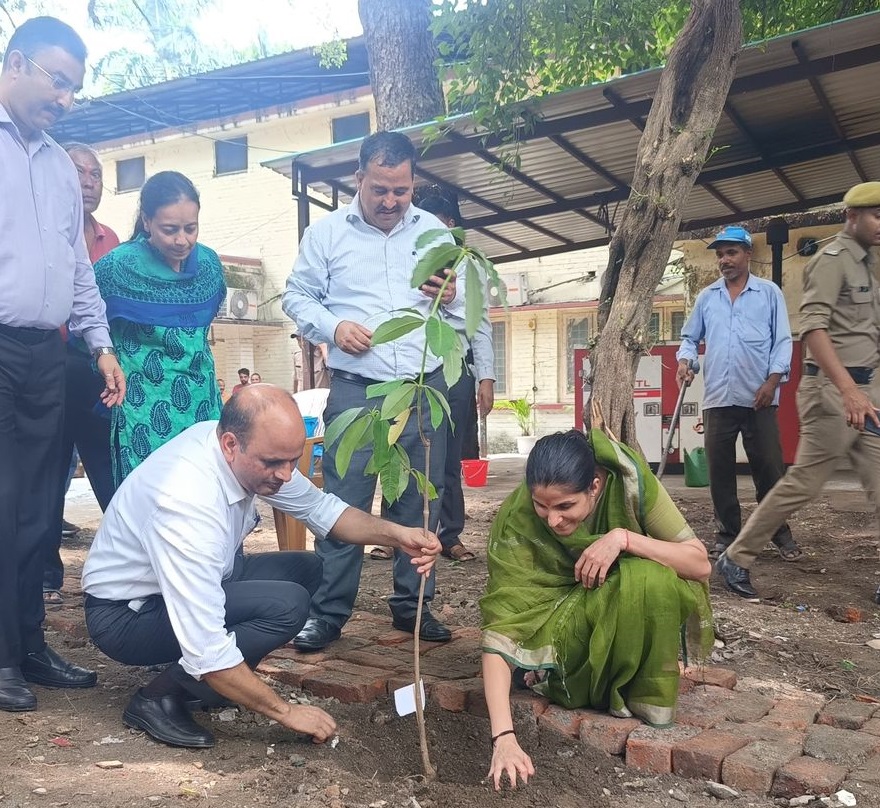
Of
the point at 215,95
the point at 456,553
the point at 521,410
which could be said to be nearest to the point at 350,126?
the point at 215,95

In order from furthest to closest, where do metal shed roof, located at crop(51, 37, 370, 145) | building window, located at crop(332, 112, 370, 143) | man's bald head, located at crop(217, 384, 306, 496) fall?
building window, located at crop(332, 112, 370, 143), metal shed roof, located at crop(51, 37, 370, 145), man's bald head, located at crop(217, 384, 306, 496)

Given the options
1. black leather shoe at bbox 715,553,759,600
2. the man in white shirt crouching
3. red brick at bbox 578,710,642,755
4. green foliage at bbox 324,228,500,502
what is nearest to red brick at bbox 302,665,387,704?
the man in white shirt crouching

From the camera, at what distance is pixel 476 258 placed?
206cm

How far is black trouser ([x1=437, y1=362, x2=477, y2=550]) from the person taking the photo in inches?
149

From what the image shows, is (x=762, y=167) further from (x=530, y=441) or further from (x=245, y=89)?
(x=245, y=89)

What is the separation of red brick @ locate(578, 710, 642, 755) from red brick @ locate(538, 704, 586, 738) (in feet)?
0.07

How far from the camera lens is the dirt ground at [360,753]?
2.17 metres

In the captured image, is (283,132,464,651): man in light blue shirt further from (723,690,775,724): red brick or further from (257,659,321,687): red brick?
(723,690,775,724): red brick

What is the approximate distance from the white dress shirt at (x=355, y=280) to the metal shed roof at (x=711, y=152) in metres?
2.01

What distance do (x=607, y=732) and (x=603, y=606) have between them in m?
0.35

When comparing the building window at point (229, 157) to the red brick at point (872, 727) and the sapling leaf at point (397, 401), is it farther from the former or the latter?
the red brick at point (872, 727)

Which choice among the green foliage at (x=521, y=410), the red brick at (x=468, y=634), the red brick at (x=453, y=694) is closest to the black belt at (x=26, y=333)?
the red brick at (x=453, y=694)

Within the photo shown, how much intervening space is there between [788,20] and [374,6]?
3522mm

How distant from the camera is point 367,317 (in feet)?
10.7
